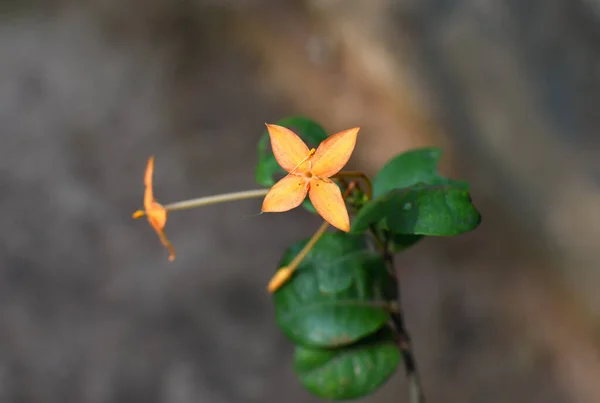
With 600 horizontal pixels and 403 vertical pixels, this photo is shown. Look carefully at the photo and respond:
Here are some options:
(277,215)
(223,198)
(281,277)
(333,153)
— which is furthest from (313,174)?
(277,215)

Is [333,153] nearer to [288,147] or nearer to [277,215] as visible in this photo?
[288,147]

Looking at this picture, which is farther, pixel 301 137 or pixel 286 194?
pixel 301 137

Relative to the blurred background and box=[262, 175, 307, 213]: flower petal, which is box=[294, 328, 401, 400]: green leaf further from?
the blurred background

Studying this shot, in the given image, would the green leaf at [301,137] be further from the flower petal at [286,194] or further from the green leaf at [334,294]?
the flower petal at [286,194]

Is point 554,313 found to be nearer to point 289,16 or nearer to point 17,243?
point 289,16

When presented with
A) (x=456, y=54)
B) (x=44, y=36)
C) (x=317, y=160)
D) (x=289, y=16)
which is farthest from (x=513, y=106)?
(x=44, y=36)

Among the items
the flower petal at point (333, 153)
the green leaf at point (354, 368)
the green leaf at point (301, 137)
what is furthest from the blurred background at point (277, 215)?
the flower petal at point (333, 153)
